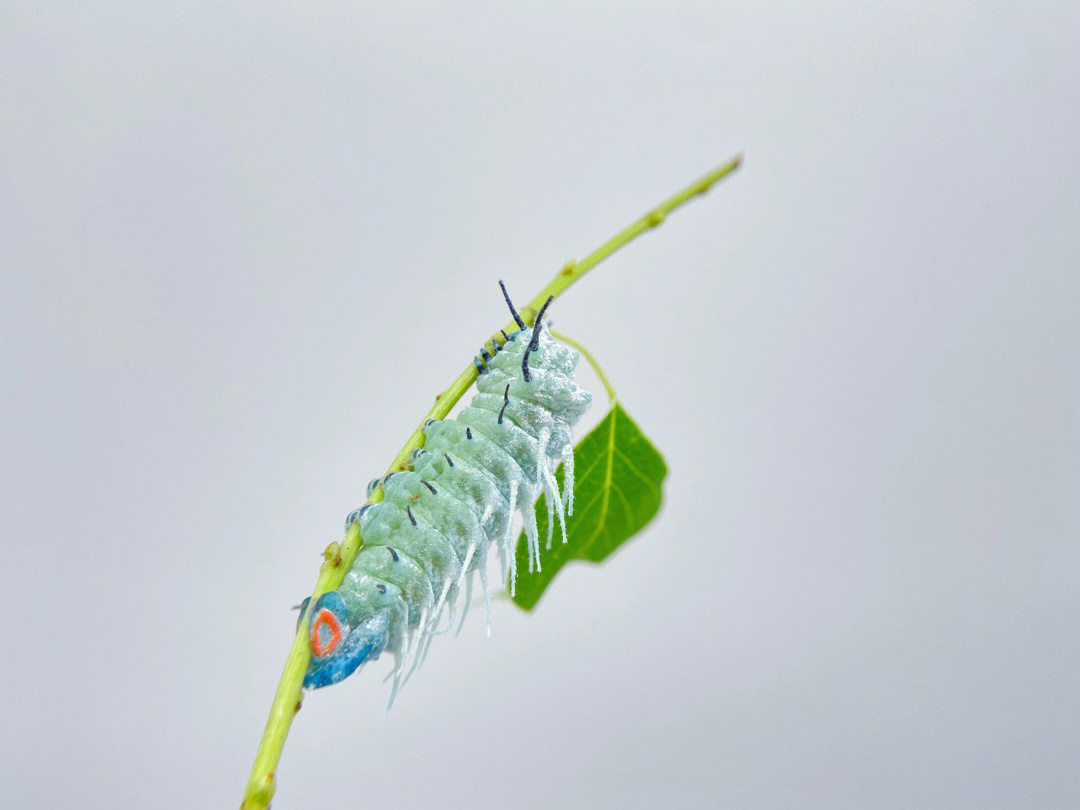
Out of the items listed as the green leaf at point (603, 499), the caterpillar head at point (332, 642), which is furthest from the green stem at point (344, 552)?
the green leaf at point (603, 499)

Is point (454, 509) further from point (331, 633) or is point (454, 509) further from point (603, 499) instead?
point (603, 499)

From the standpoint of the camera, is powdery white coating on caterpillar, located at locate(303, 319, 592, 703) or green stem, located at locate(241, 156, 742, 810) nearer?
green stem, located at locate(241, 156, 742, 810)

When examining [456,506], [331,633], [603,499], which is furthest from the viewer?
[603,499]

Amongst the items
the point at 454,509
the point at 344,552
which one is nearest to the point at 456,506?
the point at 454,509

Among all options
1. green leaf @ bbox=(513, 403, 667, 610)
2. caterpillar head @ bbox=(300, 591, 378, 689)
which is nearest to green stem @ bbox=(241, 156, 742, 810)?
caterpillar head @ bbox=(300, 591, 378, 689)

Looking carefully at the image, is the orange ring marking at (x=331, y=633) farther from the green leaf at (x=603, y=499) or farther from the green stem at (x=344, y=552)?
the green leaf at (x=603, y=499)

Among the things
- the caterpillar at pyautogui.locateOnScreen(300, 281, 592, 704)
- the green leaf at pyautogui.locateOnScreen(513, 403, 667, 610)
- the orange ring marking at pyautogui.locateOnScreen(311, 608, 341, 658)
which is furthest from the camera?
the green leaf at pyautogui.locateOnScreen(513, 403, 667, 610)

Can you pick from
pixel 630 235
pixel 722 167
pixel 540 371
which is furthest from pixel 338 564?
pixel 722 167

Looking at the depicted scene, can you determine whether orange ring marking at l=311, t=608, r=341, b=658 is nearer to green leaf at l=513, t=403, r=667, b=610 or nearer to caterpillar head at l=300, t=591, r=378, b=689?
caterpillar head at l=300, t=591, r=378, b=689
